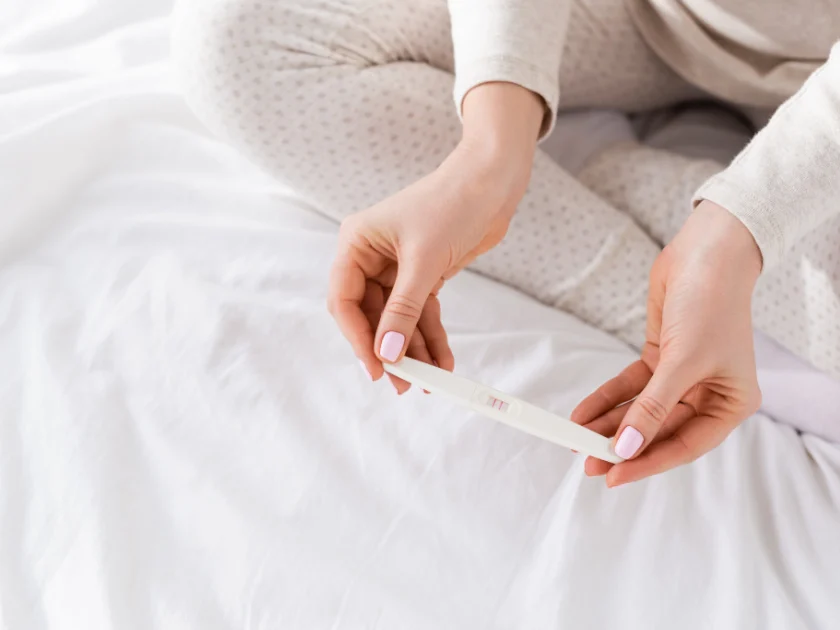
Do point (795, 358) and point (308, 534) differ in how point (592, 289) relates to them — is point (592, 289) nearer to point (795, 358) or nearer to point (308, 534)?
point (795, 358)

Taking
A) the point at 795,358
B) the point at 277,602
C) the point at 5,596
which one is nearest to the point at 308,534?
the point at 277,602

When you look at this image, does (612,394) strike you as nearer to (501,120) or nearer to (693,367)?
(693,367)

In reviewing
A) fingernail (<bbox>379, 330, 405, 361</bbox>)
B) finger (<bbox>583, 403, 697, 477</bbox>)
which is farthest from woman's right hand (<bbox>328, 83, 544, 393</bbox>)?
finger (<bbox>583, 403, 697, 477</bbox>)

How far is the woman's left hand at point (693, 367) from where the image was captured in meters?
0.45

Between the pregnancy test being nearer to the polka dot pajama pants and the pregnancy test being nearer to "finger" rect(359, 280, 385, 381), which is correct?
"finger" rect(359, 280, 385, 381)

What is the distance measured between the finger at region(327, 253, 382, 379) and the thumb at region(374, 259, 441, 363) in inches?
0.7

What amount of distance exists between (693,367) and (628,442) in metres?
0.06

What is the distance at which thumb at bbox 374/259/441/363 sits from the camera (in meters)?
0.46

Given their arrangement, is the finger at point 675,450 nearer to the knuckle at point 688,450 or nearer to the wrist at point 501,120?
the knuckle at point 688,450

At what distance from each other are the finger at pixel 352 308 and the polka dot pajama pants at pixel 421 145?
161 millimetres

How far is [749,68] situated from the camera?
0.67 meters

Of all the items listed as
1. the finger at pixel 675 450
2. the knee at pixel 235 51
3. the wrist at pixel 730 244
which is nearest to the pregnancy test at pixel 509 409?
the finger at pixel 675 450

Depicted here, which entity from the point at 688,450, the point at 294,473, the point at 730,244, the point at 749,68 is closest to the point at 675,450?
the point at 688,450

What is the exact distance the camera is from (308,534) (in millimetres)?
503
